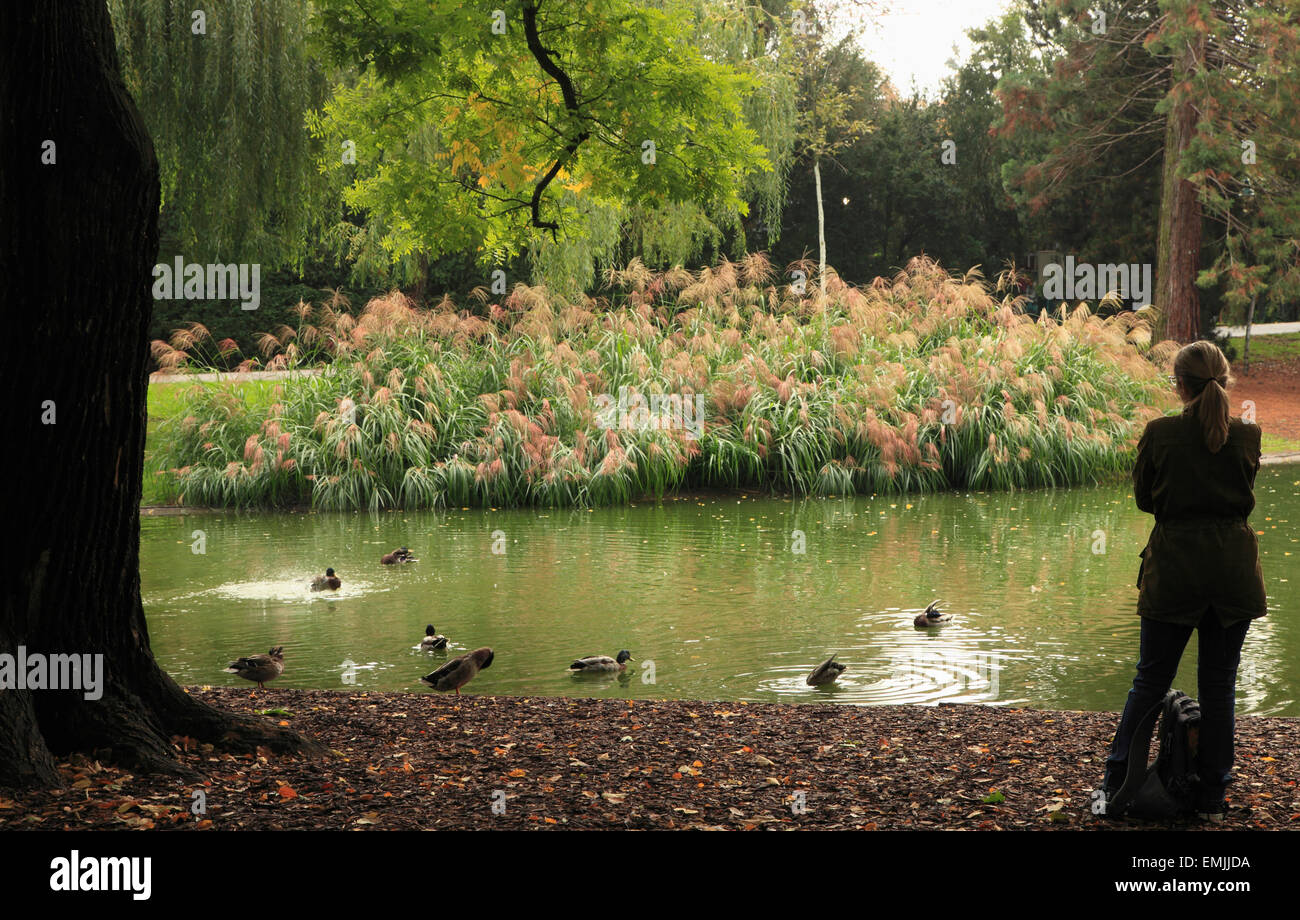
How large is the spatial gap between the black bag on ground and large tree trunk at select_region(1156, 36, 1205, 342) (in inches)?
944

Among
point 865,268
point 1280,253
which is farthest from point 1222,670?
point 865,268

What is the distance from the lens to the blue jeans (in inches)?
166

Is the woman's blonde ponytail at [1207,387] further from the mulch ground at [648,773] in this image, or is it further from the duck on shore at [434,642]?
the duck on shore at [434,642]

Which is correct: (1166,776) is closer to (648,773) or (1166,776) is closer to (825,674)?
(648,773)

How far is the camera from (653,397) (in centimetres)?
1656

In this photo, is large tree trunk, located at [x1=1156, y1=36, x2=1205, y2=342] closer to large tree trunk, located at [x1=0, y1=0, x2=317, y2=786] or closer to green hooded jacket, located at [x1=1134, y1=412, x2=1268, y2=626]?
green hooded jacket, located at [x1=1134, y1=412, x2=1268, y2=626]

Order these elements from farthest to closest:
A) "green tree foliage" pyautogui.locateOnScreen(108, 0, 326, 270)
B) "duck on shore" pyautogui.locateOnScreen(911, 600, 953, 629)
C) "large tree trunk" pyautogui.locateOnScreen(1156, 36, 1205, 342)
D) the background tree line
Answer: "large tree trunk" pyautogui.locateOnScreen(1156, 36, 1205, 342), "green tree foliage" pyautogui.locateOnScreen(108, 0, 326, 270), "duck on shore" pyautogui.locateOnScreen(911, 600, 953, 629), the background tree line

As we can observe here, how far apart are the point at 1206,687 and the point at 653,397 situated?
41.0 ft

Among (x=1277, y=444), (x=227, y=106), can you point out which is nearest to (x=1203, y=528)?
(x=227, y=106)

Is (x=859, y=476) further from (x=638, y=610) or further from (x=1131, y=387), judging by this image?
(x=638, y=610)

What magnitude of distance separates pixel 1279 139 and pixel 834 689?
21.8 metres

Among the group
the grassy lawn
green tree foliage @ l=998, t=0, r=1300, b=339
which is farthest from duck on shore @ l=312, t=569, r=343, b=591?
green tree foliage @ l=998, t=0, r=1300, b=339

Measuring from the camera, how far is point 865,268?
35156 mm

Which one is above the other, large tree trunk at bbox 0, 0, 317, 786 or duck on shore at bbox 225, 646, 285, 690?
large tree trunk at bbox 0, 0, 317, 786
